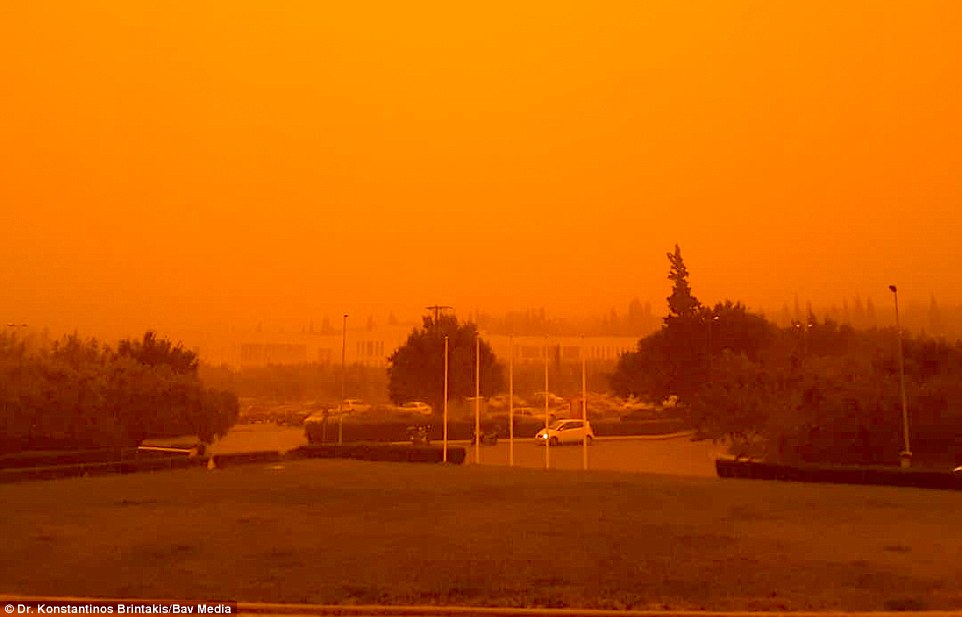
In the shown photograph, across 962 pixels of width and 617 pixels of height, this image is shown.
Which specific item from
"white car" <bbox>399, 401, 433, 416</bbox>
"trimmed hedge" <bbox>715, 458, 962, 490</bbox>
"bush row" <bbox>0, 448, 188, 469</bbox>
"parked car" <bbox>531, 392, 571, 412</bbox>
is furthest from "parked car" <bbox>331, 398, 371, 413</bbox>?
"trimmed hedge" <bbox>715, 458, 962, 490</bbox>

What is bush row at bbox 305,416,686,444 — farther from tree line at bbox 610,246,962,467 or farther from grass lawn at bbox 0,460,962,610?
grass lawn at bbox 0,460,962,610

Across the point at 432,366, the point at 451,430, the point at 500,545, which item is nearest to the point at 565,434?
the point at 451,430

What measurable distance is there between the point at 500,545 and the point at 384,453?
2814 centimetres

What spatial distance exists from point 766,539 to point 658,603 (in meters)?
5.50

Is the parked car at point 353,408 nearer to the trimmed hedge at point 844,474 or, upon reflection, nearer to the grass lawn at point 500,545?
the trimmed hedge at point 844,474

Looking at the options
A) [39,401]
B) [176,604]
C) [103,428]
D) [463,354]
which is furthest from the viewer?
[463,354]

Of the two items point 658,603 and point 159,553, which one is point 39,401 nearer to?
point 159,553

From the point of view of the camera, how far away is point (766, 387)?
49.8 metres

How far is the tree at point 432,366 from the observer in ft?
252

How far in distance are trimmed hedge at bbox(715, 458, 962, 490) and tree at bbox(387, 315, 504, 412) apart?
47306mm

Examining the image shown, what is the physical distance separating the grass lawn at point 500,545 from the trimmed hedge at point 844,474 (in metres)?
2.21

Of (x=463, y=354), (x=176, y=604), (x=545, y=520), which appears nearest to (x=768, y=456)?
(x=545, y=520)

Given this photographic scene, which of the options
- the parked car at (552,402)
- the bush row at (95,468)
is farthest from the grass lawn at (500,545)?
the parked car at (552,402)

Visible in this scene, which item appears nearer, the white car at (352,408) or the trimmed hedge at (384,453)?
the trimmed hedge at (384,453)
